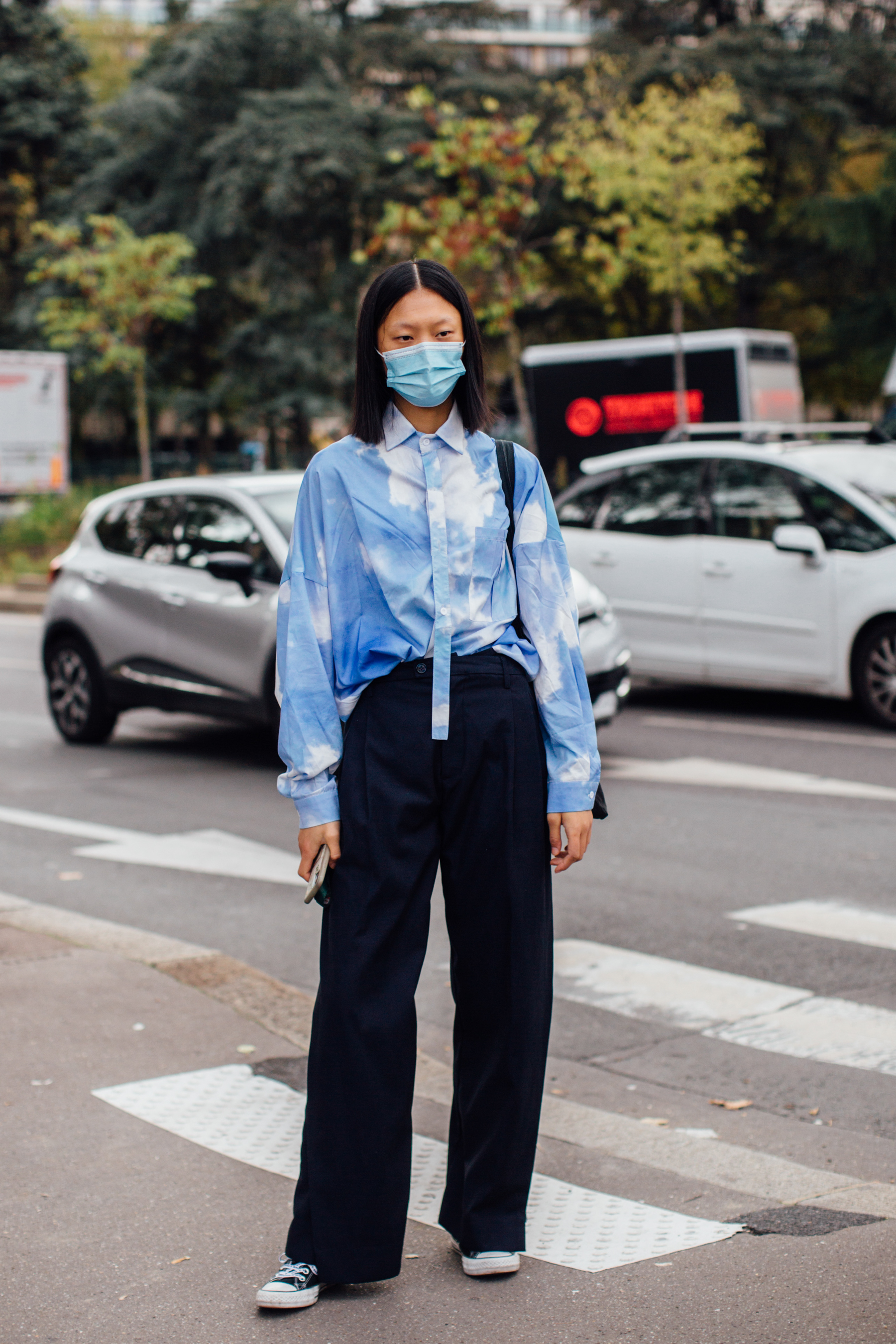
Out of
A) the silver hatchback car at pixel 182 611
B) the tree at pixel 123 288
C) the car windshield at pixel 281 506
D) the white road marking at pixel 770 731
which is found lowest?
the white road marking at pixel 770 731

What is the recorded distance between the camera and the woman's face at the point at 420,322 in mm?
2982

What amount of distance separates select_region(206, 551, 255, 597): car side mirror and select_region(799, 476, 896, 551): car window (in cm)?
362

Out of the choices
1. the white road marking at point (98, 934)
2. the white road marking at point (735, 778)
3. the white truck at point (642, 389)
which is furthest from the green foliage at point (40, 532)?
the white road marking at point (98, 934)

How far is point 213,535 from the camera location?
977cm

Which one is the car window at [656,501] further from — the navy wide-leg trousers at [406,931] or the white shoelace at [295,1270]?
the white shoelace at [295,1270]

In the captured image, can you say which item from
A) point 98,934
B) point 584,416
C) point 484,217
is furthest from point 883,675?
point 484,217

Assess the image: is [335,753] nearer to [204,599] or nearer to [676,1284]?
[676,1284]

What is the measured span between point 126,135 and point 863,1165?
131 feet

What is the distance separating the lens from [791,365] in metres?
22.2

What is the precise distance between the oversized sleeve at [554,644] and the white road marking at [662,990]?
82.4 inches

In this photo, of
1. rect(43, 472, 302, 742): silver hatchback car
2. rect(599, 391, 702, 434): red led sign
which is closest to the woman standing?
rect(43, 472, 302, 742): silver hatchback car

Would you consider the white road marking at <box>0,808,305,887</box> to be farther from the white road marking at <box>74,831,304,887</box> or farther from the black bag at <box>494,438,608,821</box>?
the black bag at <box>494,438,608,821</box>

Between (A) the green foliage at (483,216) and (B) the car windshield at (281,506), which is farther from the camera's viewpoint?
(A) the green foliage at (483,216)

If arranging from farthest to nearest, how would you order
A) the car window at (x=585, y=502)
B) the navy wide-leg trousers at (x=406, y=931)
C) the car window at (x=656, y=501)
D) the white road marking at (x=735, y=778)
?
1. the car window at (x=585, y=502)
2. the car window at (x=656, y=501)
3. the white road marking at (x=735, y=778)
4. the navy wide-leg trousers at (x=406, y=931)
